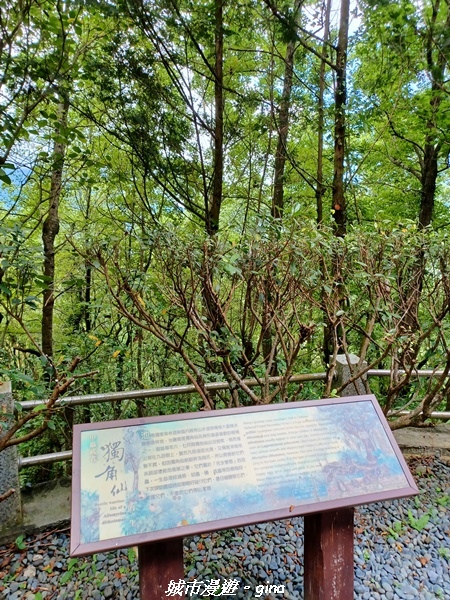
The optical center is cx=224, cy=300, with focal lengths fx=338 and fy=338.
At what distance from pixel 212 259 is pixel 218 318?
53 centimetres

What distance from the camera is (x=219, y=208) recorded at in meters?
4.77

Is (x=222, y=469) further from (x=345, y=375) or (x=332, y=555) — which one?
(x=345, y=375)

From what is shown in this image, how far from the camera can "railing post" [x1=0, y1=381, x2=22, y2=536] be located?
2219 mm

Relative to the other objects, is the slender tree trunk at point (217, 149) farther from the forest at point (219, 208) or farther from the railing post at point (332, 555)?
the railing post at point (332, 555)

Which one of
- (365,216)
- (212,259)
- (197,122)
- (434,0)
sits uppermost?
(434,0)

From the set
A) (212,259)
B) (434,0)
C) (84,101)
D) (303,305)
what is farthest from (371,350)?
(84,101)

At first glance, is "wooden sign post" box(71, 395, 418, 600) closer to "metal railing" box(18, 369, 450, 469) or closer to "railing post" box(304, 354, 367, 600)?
"railing post" box(304, 354, 367, 600)

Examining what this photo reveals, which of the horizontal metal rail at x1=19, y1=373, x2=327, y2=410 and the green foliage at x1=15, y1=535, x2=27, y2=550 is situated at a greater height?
the horizontal metal rail at x1=19, y1=373, x2=327, y2=410

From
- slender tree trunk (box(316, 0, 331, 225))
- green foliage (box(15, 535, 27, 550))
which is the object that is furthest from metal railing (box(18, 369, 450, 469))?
slender tree trunk (box(316, 0, 331, 225))

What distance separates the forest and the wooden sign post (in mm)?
448

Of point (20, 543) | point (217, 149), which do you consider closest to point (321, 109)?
point (217, 149)

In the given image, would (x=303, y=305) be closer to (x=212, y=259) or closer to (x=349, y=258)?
(x=349, y=258)

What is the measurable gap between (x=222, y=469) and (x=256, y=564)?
1129 mm

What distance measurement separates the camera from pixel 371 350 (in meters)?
4.22
